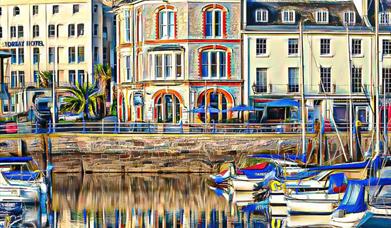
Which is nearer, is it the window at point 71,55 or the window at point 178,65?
the window at point 178,65

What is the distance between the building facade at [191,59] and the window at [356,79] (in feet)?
30.4

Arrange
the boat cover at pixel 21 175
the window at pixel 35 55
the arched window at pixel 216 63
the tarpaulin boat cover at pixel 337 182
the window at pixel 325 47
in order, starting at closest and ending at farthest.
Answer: the tarpaulin boat cover at pixel 337 182 < the boat cover at pixel 21 175 < the arched window at pixel 216 63 < the window at pixel 325 47 < the window at pixel 35 55

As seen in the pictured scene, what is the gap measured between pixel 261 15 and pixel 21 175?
3675 cm

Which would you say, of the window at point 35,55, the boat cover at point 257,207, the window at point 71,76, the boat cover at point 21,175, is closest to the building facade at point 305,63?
the boat cover at point 257,207

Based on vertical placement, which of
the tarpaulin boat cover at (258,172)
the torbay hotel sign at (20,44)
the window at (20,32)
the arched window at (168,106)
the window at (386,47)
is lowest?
the tarpaulin boat cover at (258,172)

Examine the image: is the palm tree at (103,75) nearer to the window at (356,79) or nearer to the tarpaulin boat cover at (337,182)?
the window at (356,79)

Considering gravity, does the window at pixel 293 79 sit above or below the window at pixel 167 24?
below

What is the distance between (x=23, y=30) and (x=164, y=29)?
4365 cm

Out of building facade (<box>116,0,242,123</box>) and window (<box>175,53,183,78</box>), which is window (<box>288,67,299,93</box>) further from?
window (<box>175,53,183,78</box>)

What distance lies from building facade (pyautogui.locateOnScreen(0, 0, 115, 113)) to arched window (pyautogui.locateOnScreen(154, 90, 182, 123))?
3993cm

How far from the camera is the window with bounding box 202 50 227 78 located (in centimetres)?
9231

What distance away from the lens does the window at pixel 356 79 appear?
304ft

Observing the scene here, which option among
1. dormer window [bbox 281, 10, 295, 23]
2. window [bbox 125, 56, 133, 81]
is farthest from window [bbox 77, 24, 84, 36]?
dormer window [bbox 281, 10, 295, 23]

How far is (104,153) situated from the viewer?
259 ft
